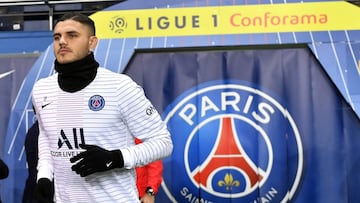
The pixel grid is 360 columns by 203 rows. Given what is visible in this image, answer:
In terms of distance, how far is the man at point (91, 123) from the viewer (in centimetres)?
127

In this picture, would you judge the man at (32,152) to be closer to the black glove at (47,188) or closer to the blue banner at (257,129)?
the blue banner at (257,129)

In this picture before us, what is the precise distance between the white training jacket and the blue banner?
5.63 feet

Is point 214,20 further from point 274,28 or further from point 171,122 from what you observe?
point 171,122

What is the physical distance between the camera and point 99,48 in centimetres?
315

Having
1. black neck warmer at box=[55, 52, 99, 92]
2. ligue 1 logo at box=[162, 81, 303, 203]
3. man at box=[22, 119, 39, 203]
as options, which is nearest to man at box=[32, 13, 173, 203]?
black neck warmer at box=[55, 52, 99, 92]

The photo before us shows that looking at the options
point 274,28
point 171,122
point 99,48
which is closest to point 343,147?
point 274,28

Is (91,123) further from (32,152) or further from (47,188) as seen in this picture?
(32,152)

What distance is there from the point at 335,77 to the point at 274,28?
0.48 meters

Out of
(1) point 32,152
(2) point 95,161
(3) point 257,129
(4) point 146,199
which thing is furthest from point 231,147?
(2) point 95,161

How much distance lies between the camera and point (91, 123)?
1282 mm

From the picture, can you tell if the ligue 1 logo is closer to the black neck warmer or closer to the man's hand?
the man's hand

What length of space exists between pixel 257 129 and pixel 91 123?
1872mm

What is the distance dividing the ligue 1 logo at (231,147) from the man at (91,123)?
172 cm

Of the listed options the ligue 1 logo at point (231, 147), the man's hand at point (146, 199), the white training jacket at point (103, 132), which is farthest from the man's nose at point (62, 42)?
the ligue 1 logo at point (231, 147)
